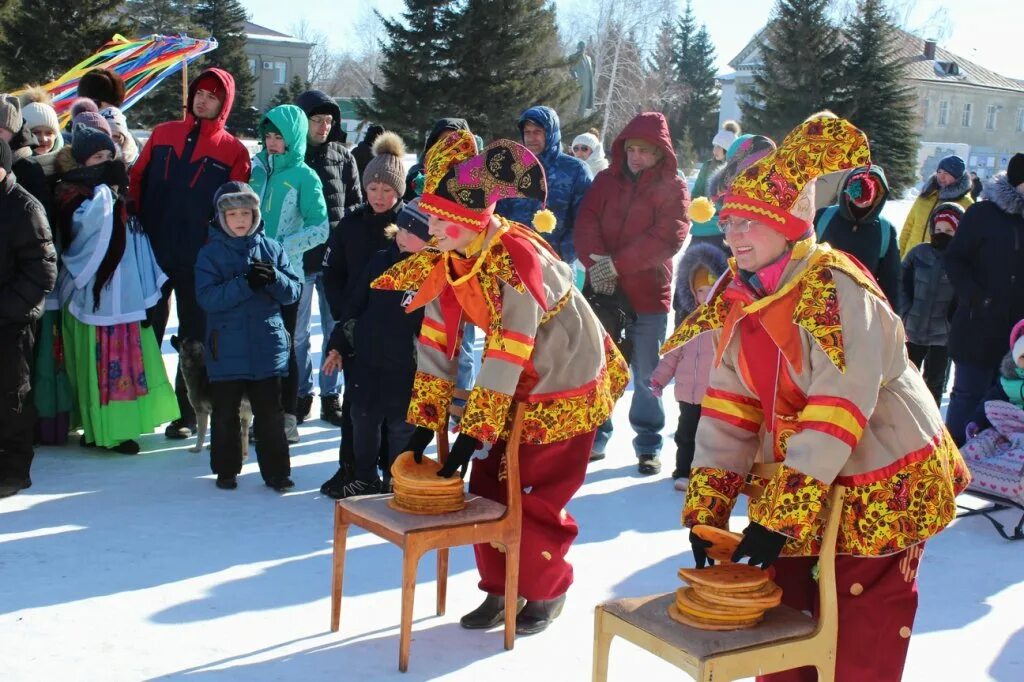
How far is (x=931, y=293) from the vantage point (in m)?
7.09

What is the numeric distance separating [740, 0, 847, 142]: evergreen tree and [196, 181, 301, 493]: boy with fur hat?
96.1 ft

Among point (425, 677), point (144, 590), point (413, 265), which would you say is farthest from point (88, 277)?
point (425, 677)

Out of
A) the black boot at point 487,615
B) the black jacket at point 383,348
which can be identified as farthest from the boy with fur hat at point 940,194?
the black boot at point 487,615

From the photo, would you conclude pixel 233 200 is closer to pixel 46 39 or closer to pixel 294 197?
pixel 294 197

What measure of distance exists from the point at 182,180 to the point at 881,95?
29.2 meters

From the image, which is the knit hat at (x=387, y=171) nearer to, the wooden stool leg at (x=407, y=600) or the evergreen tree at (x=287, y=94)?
the wooden stool leg at (x=407, y=600)

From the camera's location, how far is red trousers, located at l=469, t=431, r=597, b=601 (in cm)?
375

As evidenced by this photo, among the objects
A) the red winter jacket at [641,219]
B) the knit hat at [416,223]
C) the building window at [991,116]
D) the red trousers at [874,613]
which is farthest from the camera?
the building window at [991,116]

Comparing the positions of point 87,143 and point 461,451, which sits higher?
point 87,143

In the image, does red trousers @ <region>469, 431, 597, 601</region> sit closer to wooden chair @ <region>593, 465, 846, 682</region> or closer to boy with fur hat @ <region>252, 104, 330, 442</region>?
wooden chair @ <region>593, 465, 846, 682</region>

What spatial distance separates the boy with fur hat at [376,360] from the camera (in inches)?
200

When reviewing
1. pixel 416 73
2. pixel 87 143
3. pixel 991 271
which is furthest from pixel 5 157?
pixel 416 73

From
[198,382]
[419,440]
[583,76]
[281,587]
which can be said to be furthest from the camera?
[583,76]

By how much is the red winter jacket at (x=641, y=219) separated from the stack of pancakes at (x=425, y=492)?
105 inches
